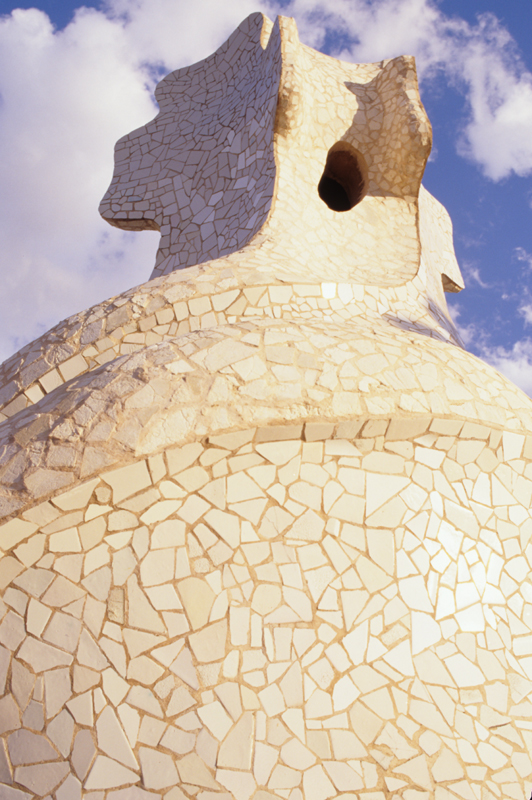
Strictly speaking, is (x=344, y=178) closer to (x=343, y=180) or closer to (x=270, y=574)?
(x=343, y=180)

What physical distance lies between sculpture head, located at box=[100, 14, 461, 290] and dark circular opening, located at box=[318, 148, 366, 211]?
17 mm

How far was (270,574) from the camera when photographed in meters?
2.30

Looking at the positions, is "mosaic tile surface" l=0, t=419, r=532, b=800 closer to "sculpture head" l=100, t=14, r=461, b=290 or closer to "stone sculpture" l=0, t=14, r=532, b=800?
"stone sculpture" l=0, t=14, r=532, b=800

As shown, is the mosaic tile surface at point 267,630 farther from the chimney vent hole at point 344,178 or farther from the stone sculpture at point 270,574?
the chimney vent hole at point 344,178

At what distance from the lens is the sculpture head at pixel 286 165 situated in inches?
227

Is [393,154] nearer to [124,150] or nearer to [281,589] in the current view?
[124,150]

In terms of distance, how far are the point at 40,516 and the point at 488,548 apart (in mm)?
2048

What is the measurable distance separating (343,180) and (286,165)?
6.03 ft

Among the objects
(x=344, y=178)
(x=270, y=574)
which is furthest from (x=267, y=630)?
(x=344, y=178)

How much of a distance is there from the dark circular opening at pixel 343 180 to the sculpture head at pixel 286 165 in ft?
0.06

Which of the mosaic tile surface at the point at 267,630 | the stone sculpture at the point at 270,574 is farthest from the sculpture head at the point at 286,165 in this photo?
the mosaic tile surface at the point at 267,630

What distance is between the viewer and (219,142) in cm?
729

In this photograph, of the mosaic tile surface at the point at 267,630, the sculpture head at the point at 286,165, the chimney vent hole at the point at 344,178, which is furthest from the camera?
the chimney vent hole at the point at 344,178

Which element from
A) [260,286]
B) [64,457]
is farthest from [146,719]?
[260,286]
